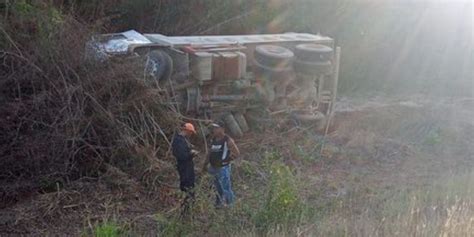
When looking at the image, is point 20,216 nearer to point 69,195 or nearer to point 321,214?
point 69,195

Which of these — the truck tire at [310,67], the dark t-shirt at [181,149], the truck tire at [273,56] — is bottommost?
the dark t-shirt at [181,149]

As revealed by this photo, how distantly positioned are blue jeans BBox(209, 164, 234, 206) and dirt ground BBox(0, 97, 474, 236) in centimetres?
72

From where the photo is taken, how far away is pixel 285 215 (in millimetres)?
7168

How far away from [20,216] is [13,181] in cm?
85

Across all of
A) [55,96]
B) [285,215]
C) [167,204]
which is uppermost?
[55,96]

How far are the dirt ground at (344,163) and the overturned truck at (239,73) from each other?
60 cm

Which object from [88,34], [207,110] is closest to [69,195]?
[88,34]

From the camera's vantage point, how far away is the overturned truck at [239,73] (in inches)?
453

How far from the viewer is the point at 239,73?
478 inches

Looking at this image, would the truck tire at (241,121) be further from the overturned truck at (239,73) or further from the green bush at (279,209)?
the green bush at (279,209)

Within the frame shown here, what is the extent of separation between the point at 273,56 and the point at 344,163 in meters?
2.45

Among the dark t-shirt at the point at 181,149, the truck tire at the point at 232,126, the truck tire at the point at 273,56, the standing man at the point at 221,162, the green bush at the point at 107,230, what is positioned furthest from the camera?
the truck tire at the point at 273,56

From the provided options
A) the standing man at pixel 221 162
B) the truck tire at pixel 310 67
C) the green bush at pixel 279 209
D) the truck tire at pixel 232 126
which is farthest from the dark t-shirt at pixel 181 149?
the truck tire at pixel 310 67

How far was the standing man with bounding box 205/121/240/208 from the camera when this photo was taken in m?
8.52
